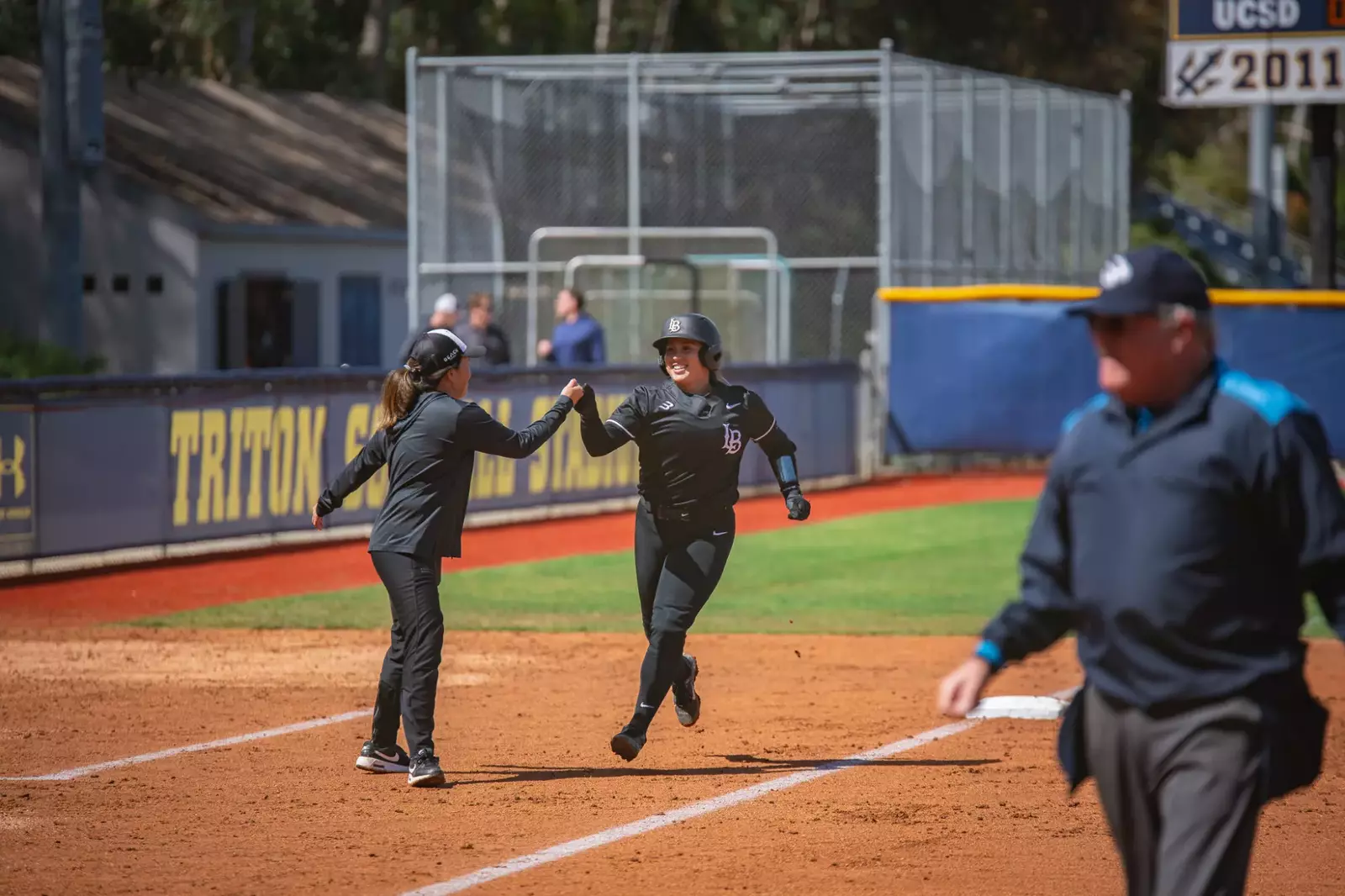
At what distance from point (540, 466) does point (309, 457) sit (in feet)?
10.7

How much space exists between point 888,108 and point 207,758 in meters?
15.4

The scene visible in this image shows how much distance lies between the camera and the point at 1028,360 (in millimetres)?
24156

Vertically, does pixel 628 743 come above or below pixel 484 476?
above

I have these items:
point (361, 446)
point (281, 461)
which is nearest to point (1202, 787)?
point (281, 461)

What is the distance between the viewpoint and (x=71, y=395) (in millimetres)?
15180

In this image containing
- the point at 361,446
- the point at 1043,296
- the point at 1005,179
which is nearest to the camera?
the point at 361,446

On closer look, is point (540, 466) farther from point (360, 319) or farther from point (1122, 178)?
point (360, 319)

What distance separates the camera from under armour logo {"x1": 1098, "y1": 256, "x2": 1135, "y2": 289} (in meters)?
4.10

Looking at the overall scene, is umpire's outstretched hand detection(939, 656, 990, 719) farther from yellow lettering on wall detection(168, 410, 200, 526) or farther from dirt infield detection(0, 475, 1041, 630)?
yellow lettering on wall detection(168, 410, 200, 526)

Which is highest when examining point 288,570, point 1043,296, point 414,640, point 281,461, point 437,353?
point 437,353

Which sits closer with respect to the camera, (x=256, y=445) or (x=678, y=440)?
(x=678, y=440)

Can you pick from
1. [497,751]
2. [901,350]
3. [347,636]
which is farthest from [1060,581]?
[901,350]

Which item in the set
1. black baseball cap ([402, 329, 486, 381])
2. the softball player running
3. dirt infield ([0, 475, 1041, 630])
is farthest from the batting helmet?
dirt infield ([0, 475, 1041, 630])

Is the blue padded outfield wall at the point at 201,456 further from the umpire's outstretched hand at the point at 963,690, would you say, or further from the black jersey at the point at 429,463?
the umpire's outstretched hand at the point at 963,690
